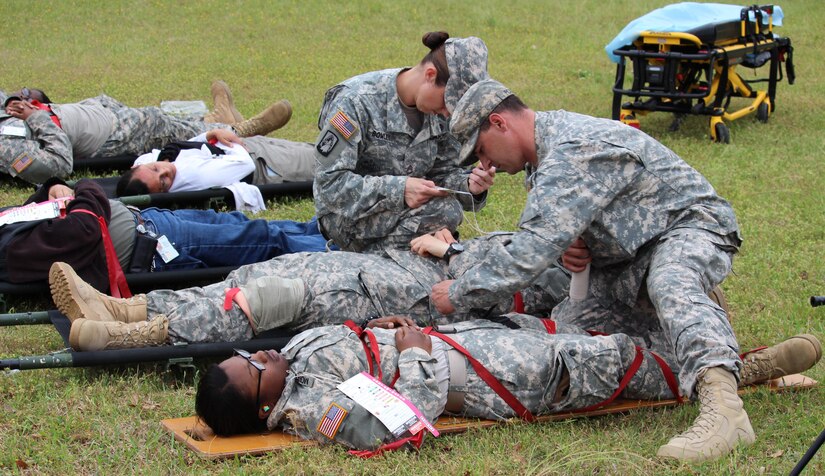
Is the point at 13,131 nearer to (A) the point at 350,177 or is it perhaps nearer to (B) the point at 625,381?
(A) the point at 350,177

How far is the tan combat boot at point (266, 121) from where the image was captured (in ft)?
26.6

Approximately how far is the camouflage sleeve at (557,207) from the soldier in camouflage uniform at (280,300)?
0.46 meters

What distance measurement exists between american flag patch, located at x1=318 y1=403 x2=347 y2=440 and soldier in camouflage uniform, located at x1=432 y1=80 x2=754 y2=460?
793 mm

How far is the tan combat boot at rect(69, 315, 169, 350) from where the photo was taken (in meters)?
4.33

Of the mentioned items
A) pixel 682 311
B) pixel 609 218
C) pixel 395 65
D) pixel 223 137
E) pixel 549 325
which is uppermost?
pixel 609 218

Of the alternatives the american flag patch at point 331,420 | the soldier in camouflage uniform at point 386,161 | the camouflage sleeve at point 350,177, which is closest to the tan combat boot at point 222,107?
the soldier in camouflage uniform at point 386,161

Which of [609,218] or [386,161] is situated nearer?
[609,218]

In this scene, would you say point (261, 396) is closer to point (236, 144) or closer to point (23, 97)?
point (236, 144)

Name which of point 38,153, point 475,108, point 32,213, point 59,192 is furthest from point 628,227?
point 38,153

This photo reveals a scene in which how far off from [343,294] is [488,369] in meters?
1.00

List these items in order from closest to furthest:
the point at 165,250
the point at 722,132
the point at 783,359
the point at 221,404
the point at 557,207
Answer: the point at 221,404 < the point at 557,207 < the point at 783,359 < the point at 165,250 < the point at 722,132

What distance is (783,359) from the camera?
161 inches

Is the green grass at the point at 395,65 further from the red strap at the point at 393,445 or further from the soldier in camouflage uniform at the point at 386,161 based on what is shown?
the soldier in camouflage uniform at the point at 386,161

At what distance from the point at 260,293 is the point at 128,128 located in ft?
12.7
